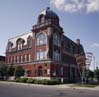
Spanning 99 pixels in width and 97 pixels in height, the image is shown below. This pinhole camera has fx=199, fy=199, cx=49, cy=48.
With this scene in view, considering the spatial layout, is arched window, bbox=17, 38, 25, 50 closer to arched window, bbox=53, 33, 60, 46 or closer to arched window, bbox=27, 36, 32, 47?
arched window, bbox=27, 36, 32, 47

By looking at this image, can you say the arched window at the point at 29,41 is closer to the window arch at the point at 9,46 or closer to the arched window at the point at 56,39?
the arched window at the point at 56,39

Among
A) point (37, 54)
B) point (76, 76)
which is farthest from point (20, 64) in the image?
point (76, 76)

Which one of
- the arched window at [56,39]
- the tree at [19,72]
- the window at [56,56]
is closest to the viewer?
the window at [56,56]

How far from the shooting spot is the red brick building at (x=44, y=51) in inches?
1961

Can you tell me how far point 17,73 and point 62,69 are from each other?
1224 cm

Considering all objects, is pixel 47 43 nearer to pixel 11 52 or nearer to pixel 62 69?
pixel 62 69

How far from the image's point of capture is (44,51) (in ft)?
166

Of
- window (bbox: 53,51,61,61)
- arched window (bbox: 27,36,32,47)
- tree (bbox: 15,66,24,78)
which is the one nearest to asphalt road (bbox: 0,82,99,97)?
window (bbox: 53,51,61,61)

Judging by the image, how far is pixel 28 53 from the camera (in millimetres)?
56188

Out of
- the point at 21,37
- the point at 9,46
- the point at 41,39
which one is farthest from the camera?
the point at 9,46

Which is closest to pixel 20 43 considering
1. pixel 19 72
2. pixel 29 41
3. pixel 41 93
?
pixel 29 41

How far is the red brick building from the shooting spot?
49.8 m

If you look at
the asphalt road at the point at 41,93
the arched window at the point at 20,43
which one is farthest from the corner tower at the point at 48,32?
the asphalt road at the point at 41,93

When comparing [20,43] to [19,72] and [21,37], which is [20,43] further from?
[19,72]
